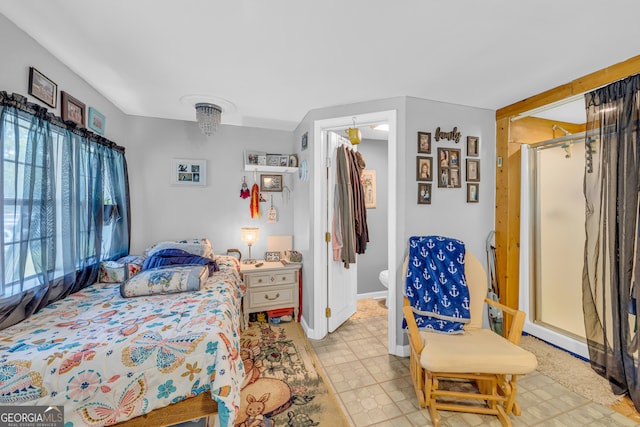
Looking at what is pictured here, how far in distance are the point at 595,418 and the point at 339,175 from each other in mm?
2644

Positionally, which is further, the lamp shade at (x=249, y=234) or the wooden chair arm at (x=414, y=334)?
the lamp shade at (x=249, y=234)

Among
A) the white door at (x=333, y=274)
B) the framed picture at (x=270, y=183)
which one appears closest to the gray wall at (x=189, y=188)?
the framed picture at (x=270, y=183)

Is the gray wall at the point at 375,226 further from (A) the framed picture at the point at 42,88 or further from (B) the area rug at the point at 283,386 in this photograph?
(A) the framed picture at the point at 42,88

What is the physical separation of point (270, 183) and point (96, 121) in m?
1.81

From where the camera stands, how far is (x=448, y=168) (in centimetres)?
261

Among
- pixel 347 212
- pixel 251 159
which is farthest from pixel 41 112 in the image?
pixel 347 212

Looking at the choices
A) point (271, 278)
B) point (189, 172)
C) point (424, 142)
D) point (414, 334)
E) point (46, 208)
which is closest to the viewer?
point (46, 208)

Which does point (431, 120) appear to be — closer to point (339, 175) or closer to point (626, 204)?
point (339, 175)

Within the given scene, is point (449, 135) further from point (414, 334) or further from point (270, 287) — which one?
point (270, 287)

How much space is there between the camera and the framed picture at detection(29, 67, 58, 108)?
1687 millimetres

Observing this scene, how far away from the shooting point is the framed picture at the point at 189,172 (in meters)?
3.17

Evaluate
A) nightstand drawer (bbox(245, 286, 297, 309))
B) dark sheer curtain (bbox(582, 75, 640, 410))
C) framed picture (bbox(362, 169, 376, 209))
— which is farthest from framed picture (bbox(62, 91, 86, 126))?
dark sheer curtain (bbox(582, 75, 640, 410))

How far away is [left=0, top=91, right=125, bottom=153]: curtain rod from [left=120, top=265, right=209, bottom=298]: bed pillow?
1.23 m

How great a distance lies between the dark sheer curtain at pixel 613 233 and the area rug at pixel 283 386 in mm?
2031
